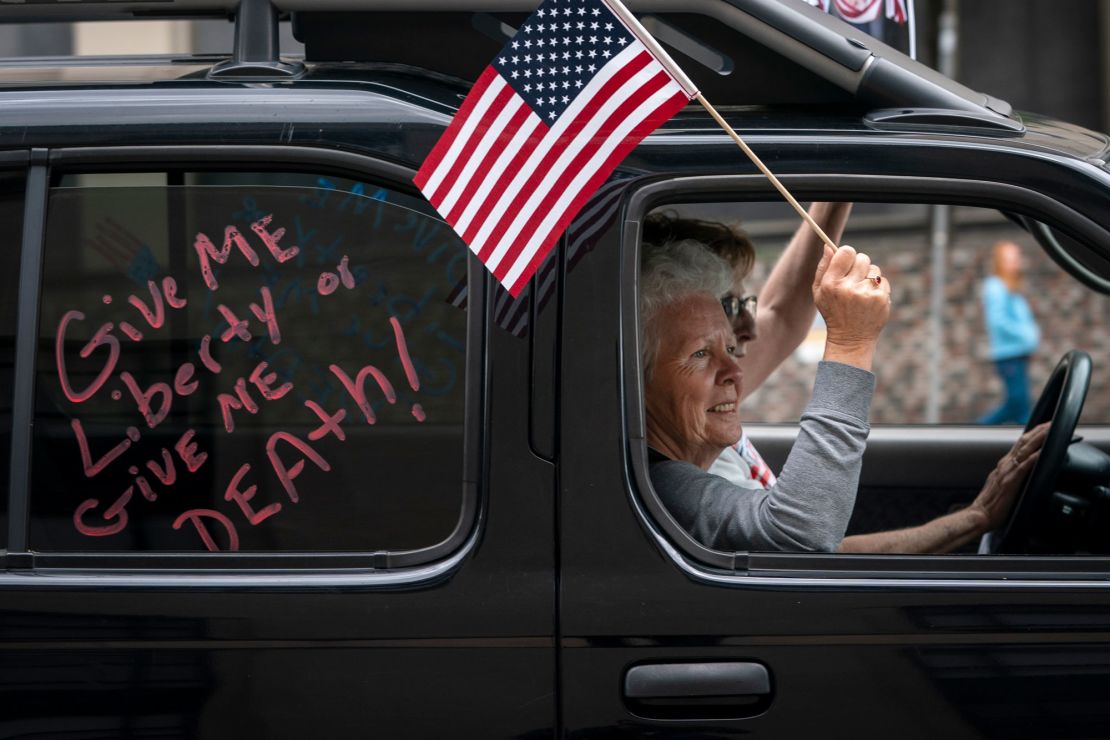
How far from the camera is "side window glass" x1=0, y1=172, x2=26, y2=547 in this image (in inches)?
68.5

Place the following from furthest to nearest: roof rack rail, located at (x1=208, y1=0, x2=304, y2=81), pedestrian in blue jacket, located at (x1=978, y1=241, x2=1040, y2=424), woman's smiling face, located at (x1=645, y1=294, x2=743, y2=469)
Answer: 1. pedestrian in blue jacket, located at (x1=978, y1=241, x2=1040, y2=424)
2. woman's smiling face, located at (x1=645, y1=294, x2=743, y2=469)
3. roof rack rail, located at (x1=208, y1=0, x2=304, y2=81)

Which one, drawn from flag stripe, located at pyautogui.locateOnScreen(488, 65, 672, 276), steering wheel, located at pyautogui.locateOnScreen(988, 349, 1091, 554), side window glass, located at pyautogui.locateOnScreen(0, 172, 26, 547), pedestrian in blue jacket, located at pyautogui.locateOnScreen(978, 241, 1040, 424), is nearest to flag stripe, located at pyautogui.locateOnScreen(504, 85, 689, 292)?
flag stripe, located at pyautogui.locateOnScreen(488, 65, 672, 276)

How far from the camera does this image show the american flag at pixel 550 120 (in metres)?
1.72

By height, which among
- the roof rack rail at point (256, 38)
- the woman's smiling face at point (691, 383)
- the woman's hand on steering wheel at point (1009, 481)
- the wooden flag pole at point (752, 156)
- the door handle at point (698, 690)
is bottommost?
the door handle at point (698, 690)

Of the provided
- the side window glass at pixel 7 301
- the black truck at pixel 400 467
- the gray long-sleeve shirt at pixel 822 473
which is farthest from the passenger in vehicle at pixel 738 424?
the side window glass at pixel 7 301

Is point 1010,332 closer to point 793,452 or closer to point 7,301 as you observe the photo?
point 793,452

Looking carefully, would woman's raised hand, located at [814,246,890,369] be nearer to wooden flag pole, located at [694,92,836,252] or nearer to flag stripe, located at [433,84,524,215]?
wooden flag pole, located at [694,92,836,252]

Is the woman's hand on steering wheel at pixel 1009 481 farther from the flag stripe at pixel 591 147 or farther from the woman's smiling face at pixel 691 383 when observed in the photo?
the flag stripe at pixel 591 147

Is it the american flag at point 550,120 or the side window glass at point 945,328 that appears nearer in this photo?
the american flag at point 550,120

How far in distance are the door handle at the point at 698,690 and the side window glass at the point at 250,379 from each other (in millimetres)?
327

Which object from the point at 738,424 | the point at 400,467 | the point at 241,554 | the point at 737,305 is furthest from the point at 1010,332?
the point at 241,554

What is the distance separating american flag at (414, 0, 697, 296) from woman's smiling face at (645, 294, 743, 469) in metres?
0.43

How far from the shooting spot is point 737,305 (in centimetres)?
260

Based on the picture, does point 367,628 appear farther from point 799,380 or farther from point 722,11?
point 799,380
